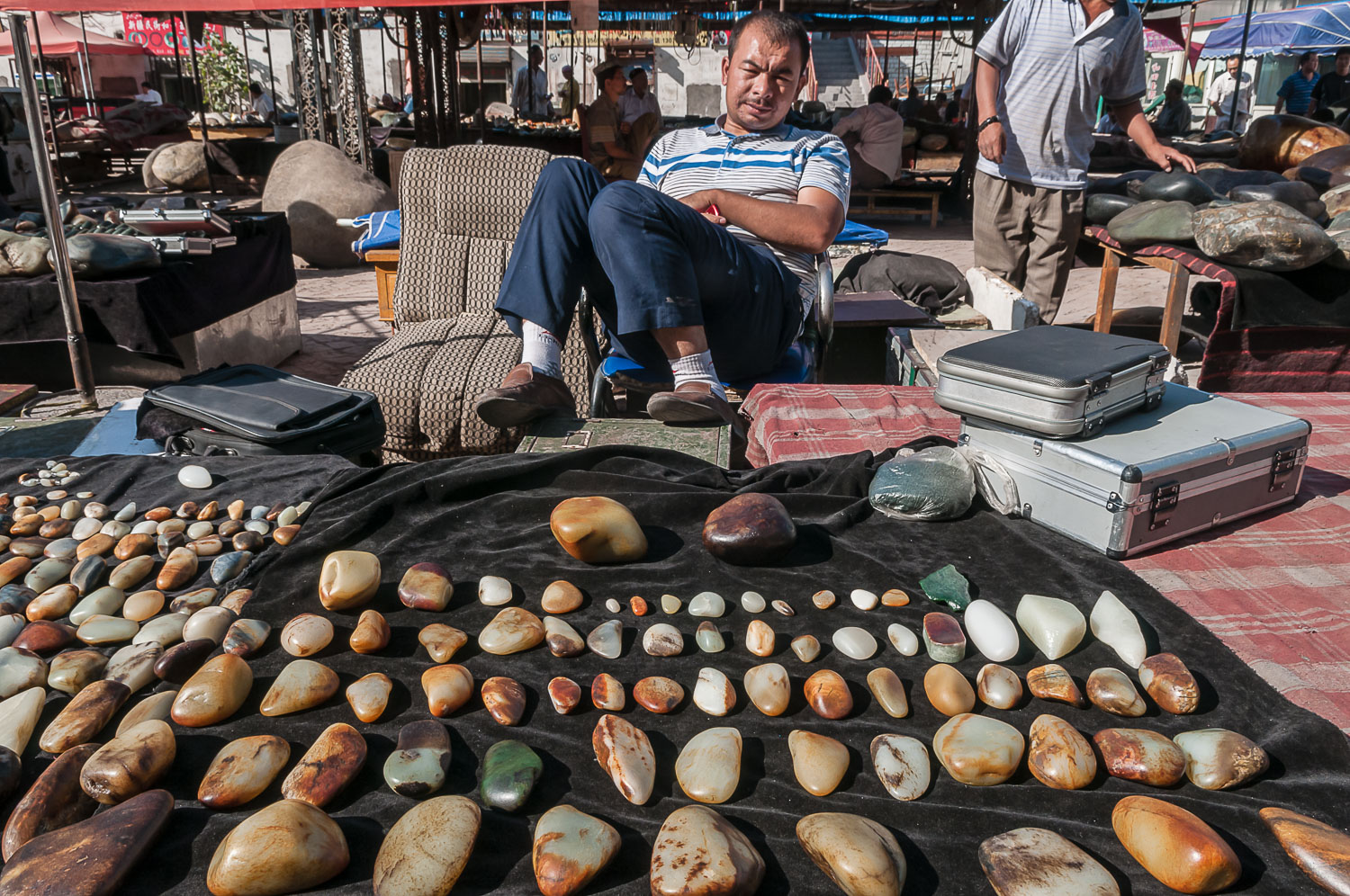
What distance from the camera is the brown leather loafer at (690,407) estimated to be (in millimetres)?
2150

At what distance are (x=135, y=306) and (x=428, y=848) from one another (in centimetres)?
319

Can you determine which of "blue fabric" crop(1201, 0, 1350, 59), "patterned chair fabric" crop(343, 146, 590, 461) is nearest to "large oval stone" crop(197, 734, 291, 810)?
"patterned chair fabric" crop(343, 146, 590, 461)

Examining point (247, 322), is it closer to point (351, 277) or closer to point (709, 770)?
point (351, 277)

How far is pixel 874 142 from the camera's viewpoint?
9609 millimetres

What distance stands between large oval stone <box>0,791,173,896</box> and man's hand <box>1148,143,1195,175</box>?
3741 millimetres

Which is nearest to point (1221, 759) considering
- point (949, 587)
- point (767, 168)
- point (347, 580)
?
point (949, 587)

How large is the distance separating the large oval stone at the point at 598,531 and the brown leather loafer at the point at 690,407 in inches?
27.0

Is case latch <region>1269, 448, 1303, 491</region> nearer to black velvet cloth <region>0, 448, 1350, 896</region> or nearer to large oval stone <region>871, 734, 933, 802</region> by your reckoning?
black velvet cloth <region>0, 448, 1350, 896</region>

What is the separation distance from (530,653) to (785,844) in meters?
0.47

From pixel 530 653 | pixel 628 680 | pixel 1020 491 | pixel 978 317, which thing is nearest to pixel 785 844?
pixel 628 680

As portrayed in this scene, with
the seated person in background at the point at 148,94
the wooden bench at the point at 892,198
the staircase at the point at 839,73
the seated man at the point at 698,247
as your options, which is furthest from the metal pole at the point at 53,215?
the staircase at the point at 839,73

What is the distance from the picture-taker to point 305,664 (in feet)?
3.78

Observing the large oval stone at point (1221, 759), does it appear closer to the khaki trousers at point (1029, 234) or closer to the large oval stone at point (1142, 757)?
the large oval stone at point (1142, 757)

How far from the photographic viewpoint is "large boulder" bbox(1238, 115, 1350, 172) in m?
5.49
